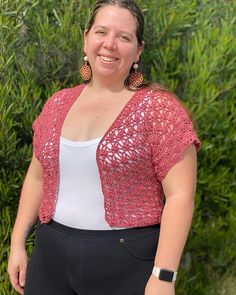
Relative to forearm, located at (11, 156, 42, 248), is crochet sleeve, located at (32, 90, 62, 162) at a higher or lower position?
higher

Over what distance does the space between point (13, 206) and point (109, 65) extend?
1.52 meters

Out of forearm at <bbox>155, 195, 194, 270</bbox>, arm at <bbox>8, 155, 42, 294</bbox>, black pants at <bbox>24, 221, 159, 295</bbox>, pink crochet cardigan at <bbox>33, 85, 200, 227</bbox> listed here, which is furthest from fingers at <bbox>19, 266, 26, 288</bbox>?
forearm at <bbox>155, 195, 194, 270</bbox>

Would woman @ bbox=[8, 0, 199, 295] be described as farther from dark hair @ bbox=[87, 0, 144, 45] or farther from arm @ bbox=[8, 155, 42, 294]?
arm @ bbox=[8, 155, 42, 294]

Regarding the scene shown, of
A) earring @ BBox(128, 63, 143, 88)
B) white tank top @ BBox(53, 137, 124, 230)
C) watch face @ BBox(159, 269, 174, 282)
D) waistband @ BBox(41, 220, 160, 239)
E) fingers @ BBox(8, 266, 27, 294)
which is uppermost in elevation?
earring @ BBox(128, 63, 143, 88)

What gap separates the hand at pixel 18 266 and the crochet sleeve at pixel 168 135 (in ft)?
2.91

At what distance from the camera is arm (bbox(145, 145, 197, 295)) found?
8.70 feet

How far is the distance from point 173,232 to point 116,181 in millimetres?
331

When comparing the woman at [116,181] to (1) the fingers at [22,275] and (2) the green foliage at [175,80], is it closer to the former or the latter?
(1) the fingers at [22,275]

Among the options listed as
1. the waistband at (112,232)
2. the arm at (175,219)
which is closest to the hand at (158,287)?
the arm at (175,219)

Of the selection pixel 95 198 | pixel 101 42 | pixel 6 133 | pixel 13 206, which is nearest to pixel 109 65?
pixel 101 42

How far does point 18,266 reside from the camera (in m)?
3.19

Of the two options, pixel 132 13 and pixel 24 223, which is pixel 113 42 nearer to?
pixel 132 13

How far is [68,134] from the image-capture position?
287cm

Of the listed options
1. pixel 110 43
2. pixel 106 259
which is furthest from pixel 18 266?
pixel 110 43
